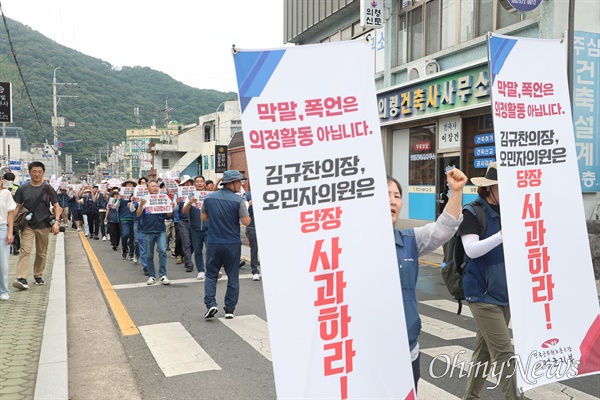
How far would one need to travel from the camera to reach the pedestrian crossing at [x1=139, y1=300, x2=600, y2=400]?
4.36 m

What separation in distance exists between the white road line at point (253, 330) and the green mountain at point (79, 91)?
817 inches

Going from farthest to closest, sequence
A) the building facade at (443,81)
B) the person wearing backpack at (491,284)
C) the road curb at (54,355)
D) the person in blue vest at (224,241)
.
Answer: the building facade at (443,81)
the person in blue vest at (224,241)
the road curb at (54,355)
the person wearing backpack at (491,284)

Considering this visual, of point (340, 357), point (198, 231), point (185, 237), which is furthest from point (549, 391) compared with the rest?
point (185, 237)

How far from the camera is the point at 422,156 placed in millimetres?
16234

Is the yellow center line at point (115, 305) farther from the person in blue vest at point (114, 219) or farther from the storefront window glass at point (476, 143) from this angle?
the storefront window glass at point (476, 143)

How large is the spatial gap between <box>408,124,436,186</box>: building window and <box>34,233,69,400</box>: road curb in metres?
11.0

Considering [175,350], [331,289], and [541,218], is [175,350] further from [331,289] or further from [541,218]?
[541,218]

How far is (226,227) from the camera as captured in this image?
6855mm

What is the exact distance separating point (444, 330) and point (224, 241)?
2.95 m

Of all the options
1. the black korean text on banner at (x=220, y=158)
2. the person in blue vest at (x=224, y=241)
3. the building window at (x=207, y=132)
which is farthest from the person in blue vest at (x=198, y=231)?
the building window at (x=207, y=132)

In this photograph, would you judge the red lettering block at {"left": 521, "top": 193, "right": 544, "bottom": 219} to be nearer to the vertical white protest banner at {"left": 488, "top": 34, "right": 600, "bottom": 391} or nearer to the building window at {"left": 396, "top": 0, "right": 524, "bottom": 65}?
the vertical white protest banner at {"left": 488, "top": 34, "right": 600, "bottom": 391}

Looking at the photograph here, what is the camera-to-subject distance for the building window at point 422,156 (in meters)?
15.8

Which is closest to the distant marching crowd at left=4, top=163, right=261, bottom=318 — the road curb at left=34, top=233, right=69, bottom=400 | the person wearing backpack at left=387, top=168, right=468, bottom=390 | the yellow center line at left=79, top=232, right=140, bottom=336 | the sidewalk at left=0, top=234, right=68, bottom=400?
the yellow center line at left=79, top=232, right=140, bottom=336

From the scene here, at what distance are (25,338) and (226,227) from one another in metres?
2.60
